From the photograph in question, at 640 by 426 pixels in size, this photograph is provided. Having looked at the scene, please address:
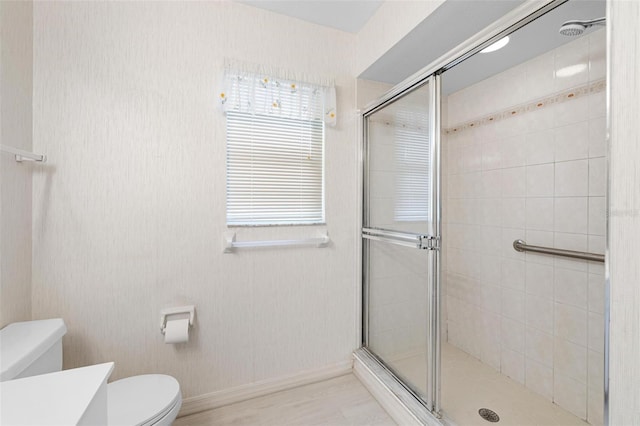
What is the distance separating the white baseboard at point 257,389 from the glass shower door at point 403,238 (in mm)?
307

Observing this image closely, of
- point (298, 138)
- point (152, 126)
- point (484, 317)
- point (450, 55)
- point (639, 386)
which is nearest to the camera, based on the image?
point (639, 386)

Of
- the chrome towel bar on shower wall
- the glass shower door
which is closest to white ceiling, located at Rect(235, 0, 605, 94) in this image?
the glass shower door

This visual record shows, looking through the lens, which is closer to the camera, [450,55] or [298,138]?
[450,55]

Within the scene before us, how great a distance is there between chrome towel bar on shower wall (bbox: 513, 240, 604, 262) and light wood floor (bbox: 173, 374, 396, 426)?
1346mm

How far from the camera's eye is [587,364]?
1491mm

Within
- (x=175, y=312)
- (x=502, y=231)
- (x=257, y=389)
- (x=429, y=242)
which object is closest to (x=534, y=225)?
(x=502, y=231)

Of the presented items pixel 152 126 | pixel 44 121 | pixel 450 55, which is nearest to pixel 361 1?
pixel 450 55

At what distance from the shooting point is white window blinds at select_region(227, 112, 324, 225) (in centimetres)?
169

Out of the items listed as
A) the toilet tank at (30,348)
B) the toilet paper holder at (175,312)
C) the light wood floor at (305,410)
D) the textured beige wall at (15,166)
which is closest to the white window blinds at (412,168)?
the light wood floor at (305,410)

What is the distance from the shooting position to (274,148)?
5.80 ft

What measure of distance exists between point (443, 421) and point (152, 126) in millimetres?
2170

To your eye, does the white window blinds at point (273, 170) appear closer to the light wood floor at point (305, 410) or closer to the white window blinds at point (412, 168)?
the white window blinds at point (412, 168)

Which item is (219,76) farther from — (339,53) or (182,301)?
(182,301)

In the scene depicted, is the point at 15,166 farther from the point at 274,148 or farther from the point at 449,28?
the point at 449,28
